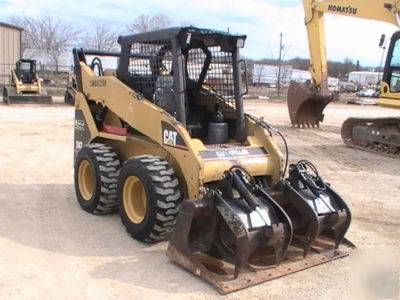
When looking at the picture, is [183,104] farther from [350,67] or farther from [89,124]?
[350,67]

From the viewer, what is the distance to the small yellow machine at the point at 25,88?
76.3 feet

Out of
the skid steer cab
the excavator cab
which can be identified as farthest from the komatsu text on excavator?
the excavator cab

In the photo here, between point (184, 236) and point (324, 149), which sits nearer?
point (184, 236)

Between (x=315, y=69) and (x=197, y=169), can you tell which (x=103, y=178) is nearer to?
(x=197, y=169)

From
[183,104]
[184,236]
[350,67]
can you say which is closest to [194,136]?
[183,104]

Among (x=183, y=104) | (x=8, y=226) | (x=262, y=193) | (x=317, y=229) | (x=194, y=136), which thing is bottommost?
(x=8, y=226)

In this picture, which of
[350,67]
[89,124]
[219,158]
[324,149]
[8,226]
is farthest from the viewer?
[350,67]

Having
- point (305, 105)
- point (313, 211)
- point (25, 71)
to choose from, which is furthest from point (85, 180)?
point (25, 71)

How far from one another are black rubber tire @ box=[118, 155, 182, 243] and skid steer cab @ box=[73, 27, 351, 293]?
1 cm

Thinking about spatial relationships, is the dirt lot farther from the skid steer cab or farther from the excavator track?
the excavator track

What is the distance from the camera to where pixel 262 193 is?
4664 millimetres

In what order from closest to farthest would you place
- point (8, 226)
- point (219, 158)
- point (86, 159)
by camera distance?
point (219, 158) → point (8, 226) → point (86, 159)

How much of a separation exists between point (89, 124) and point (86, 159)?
2.36 feet

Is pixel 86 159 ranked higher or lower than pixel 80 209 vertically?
higher
